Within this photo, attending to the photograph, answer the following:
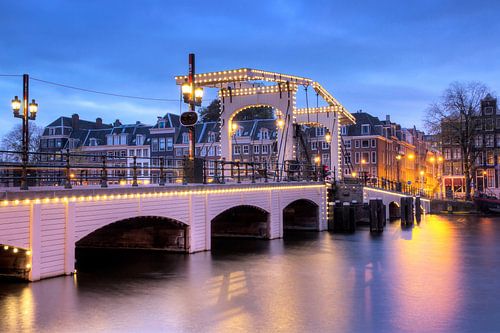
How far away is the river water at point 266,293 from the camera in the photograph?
9938 millimetres

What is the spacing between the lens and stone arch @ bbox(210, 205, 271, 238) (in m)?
26.2

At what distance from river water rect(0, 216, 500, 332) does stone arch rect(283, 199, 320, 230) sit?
989 cm

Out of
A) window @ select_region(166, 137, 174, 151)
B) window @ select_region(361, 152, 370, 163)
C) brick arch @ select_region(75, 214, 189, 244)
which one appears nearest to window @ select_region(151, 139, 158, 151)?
window @ select_region(166, 137, 174, 151)

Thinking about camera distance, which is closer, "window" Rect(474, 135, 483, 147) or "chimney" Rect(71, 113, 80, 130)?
"window" Rect(474, 135, 483, 147)

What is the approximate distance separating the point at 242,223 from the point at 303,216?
227 inches

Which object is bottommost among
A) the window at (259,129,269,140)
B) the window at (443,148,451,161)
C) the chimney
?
the window at (443,148,451,161)

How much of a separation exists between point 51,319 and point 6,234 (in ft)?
10.7

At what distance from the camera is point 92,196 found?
1501 cm

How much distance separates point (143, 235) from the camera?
21375 millimetres

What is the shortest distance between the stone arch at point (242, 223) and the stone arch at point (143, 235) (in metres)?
5.37

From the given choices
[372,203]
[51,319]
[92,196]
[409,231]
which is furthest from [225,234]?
[51,319]

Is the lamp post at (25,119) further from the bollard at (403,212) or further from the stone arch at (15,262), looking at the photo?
the bollard at (403,212)

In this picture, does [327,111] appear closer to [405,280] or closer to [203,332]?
[405,280]

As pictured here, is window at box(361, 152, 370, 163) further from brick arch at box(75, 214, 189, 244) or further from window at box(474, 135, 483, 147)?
brick arch at box(75, 214, 189, 244)
